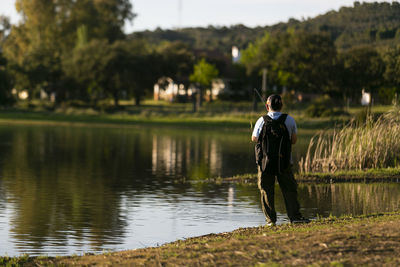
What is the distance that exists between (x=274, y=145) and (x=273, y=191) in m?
0.75

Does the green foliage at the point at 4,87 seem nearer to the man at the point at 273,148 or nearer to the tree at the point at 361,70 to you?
the tree at the point at 361,70

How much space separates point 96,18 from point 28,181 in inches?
3465

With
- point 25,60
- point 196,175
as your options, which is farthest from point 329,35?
point 196,175

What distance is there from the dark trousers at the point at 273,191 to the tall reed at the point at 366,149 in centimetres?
826

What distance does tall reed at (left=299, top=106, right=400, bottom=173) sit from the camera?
795 inches

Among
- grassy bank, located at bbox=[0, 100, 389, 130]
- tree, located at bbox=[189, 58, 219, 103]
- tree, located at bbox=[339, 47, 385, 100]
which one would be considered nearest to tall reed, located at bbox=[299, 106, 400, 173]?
grassy bank, located at bbox=[0, 100, 389, 130]

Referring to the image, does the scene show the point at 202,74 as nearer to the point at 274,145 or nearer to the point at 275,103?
the point at 275,103

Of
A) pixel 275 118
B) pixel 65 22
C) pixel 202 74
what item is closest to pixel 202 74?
pixel 202 74

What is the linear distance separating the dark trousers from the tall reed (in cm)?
826

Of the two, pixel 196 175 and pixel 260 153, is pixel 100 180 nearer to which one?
pixel 196 175

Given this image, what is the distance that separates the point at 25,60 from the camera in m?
85.1

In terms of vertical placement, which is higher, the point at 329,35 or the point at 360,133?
the point at 329,35

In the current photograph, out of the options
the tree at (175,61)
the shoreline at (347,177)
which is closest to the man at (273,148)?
the shoreline at (347,177)

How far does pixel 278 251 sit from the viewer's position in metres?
8.37
